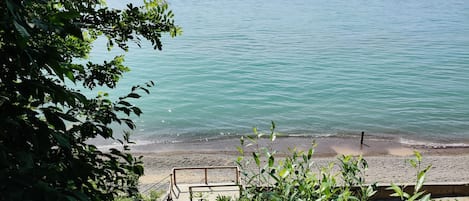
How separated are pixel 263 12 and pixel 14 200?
67.0m

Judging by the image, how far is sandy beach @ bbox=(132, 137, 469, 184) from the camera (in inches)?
669

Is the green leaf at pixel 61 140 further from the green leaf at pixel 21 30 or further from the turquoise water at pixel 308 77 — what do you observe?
the turquoise water at pixel 308 77

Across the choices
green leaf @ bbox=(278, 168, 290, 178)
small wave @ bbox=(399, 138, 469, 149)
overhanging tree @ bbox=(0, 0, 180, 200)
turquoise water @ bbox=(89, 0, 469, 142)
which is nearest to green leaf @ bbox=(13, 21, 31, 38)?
overhanging tree @ bbox=(0, 0, 180, 200)

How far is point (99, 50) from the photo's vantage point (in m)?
38.3

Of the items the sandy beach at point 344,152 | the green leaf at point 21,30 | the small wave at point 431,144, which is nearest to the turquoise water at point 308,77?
the small wave at point 431,144

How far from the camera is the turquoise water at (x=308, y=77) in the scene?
24.7m

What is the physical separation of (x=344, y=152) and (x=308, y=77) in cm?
1477

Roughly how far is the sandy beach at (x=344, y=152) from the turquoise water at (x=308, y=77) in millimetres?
1369

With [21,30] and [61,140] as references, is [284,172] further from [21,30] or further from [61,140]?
[21,30]

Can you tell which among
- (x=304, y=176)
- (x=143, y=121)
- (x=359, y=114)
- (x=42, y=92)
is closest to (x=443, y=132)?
(x=359, y=114)

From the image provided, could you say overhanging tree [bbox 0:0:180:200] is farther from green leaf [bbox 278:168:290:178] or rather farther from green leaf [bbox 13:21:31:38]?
green leaf [bbox 278:168:290:178]

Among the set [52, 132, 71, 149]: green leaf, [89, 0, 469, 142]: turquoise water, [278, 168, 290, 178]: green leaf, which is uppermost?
[89, 0, 469, 142]: turquoise water

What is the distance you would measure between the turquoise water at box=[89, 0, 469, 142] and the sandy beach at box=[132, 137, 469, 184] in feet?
4.49

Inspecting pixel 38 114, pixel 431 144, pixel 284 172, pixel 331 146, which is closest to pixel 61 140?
pixel 38 114
